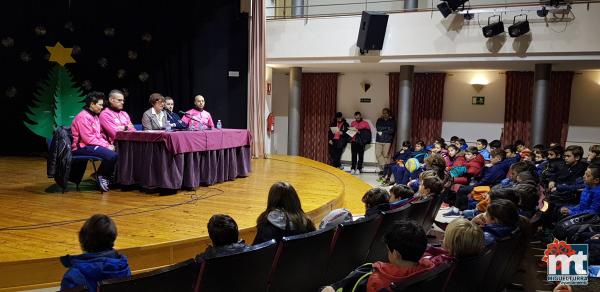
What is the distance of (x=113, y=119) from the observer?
5395mm

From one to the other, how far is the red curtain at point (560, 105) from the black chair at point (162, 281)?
31.7 feet

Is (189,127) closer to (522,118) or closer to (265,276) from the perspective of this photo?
(265,276)

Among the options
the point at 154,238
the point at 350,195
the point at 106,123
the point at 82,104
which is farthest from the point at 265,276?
the point at 82,104

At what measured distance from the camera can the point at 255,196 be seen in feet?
17.3

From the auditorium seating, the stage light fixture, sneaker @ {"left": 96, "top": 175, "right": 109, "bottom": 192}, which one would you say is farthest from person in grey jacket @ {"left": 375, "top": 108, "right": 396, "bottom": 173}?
the auditorium seating

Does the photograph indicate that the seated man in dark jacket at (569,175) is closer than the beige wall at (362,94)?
Yes

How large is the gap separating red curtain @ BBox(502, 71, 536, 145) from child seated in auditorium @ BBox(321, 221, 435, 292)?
29.9 feet

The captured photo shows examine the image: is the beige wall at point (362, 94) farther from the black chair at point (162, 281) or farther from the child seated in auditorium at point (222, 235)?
the black chair at point (162, 281)

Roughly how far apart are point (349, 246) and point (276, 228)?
0.43m

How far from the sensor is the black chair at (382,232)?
2990 mm

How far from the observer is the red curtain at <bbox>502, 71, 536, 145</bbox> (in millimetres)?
10055

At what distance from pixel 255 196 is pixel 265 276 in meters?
3.05

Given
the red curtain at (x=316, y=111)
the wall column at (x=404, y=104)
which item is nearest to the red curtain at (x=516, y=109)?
the wall column at (x=404, y=104)

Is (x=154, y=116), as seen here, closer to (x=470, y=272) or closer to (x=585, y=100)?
(x=470, y=272)
